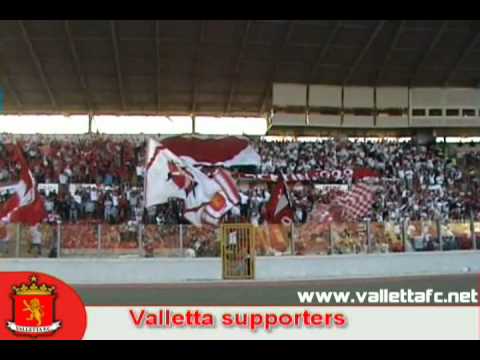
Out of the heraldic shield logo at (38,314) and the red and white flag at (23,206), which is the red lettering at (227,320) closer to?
the heraldic shield logo at (38,314)

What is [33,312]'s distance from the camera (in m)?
8.22

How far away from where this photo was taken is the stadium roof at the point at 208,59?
993 inches

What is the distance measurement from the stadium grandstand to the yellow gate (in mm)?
250

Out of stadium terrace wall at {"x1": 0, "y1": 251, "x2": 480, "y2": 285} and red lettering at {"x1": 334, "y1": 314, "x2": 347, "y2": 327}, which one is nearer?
red lettering at {"x1": 334, "y1": 314, "x2": 347, "y2": 327}

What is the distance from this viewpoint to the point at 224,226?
63.2ft

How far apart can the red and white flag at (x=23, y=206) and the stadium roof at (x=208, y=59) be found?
278 inches

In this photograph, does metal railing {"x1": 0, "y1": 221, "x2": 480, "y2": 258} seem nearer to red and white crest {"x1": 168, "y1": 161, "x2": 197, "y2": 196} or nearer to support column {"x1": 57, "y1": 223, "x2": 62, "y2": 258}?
support column {"x1": 57, "y1": 223, "x2": 62, "y2": 258}

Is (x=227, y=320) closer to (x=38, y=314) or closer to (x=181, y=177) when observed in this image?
(x=38, y=314)

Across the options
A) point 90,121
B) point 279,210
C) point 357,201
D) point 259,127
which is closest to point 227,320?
point 279,210

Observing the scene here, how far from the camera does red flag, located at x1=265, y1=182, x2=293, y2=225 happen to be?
Result: 22984 mm

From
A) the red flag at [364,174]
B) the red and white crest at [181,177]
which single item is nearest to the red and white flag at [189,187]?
the red and white crest at [181,177]

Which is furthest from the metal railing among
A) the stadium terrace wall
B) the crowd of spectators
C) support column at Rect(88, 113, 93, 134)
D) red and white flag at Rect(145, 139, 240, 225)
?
support column at Rect(88, 113, 93, 134)
